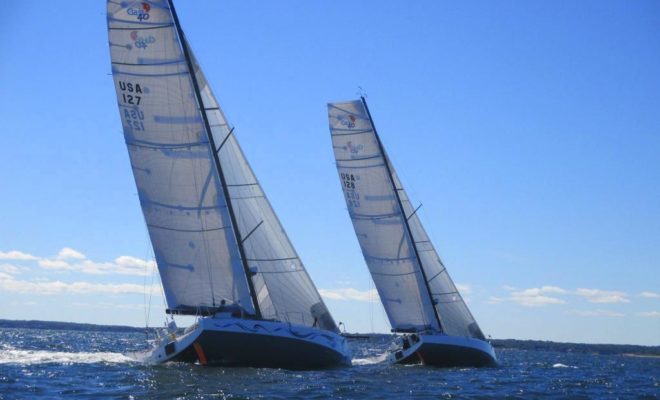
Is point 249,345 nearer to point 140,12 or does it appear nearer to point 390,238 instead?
point 140,12

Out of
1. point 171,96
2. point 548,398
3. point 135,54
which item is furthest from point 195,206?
point 548,398

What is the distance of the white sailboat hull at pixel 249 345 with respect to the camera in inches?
1148

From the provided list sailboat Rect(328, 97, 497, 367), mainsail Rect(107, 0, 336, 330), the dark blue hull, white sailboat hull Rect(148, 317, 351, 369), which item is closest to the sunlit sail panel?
sailboat Rect(328, 97, 497, 367)

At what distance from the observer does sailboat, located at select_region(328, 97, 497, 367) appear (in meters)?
43.1

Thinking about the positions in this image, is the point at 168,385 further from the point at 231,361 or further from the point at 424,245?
the point at 424,245

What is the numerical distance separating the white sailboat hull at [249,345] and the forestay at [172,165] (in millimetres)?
2298

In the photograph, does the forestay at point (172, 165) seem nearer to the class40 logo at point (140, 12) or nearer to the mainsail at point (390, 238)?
the class40 logo at point (140, 12)

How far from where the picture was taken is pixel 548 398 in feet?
81.4

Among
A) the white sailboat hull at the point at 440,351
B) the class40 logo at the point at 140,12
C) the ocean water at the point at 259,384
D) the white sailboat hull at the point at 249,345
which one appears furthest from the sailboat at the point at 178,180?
the white sailboat hull at the point at 440,351

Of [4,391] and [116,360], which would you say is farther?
[116,360]

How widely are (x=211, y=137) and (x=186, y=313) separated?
688 cm

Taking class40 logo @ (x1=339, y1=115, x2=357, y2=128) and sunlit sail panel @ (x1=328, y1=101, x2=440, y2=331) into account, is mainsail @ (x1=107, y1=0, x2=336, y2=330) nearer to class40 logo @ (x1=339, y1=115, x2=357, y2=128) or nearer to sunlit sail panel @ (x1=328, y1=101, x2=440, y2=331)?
sunlit sail panel @ (x1=328, y1=101, x2=440, y2=331)

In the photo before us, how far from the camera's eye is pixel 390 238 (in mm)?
43531

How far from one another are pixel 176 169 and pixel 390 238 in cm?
1486
